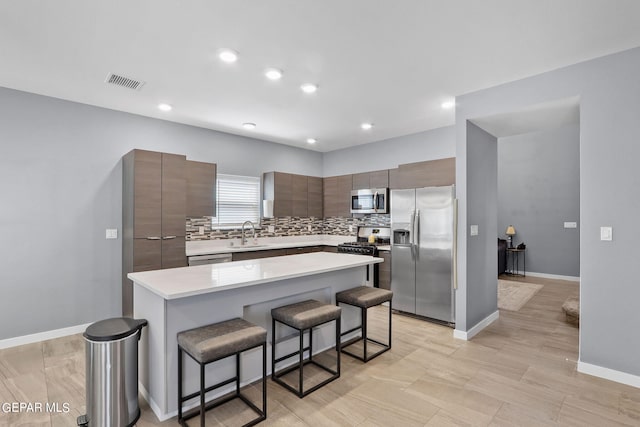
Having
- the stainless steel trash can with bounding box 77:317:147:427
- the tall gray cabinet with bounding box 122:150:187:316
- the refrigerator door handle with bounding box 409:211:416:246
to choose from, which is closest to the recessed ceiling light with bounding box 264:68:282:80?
the tall gray cabinet with bounding box 122:150:187:316

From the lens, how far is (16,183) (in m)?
3.49

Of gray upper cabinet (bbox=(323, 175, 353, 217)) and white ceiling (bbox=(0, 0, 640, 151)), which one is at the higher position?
white ceiling (bbox=(0, 0, 640, 151))

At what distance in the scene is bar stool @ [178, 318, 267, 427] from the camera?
195 centimetres

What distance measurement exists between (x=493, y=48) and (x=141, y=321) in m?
3.45

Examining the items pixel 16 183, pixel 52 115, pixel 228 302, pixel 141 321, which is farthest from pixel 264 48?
pixel 16 183

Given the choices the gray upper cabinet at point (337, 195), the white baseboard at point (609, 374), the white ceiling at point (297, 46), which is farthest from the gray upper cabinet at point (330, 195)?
the white baseboard at point (609, 374)

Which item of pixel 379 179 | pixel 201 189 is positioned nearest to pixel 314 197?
pixel 379 179

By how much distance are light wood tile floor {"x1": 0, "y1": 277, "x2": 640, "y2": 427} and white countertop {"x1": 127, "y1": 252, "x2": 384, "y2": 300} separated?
3.00ft

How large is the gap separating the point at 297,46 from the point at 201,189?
280 centimetres

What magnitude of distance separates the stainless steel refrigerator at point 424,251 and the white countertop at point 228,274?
1315mm

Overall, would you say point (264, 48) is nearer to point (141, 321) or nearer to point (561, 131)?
point (141, 321)

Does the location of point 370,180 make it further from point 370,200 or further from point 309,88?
point 309,88

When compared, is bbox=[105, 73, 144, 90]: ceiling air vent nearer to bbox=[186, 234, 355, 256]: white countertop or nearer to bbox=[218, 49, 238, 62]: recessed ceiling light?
bbox=[218, 49, 238, 62]: recessed ceiling light

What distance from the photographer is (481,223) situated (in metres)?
3.97
